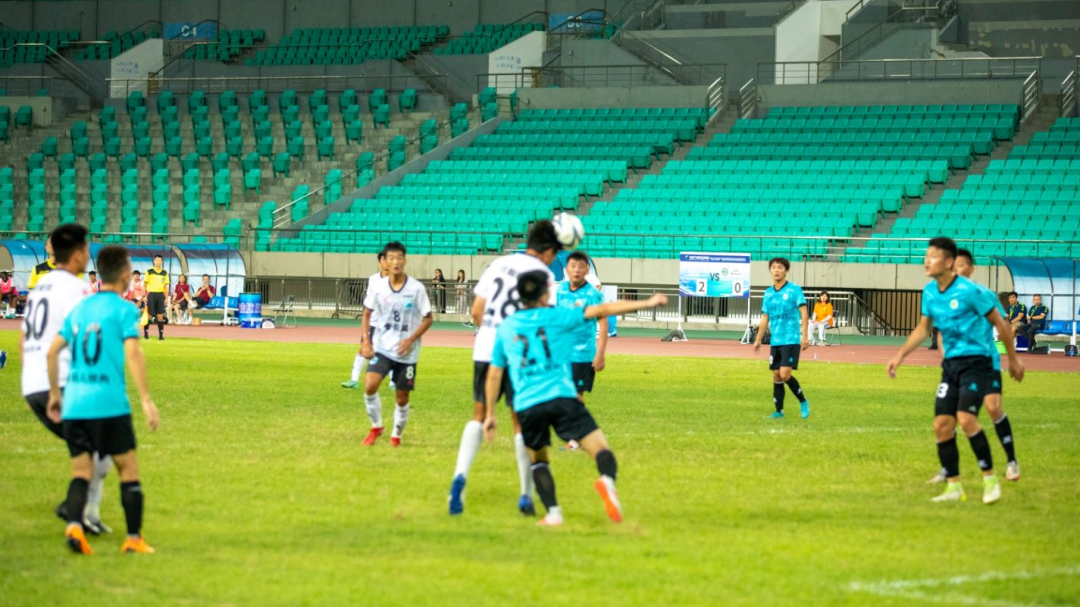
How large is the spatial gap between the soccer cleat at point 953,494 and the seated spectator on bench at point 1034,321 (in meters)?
23.9

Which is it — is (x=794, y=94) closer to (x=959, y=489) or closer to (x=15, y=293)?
(x=15, y=293)

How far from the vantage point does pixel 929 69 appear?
49.2 m

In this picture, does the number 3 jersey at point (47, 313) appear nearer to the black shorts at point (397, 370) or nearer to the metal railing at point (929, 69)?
the black shorts at point (397, 370)

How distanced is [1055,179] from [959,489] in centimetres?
3437

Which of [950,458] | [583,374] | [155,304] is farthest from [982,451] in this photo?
[155,304]

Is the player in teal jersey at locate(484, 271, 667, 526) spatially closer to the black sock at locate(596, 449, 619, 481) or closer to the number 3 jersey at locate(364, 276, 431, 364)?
the black sock at locate(596, 449, 619, 481)

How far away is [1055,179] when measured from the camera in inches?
A: 1665

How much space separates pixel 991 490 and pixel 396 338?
6.03 metres

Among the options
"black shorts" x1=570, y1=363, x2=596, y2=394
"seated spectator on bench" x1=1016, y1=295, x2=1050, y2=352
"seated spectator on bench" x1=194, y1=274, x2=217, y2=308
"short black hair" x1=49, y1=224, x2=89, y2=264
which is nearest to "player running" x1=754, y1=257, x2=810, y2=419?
"black shorts" x1=570, y1=363, x2=596, y2=394

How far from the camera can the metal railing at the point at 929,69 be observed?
4862 cm

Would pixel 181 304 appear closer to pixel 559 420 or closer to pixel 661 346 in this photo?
pixel 661 346

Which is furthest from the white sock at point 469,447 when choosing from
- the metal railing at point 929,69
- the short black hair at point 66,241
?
the metal railing at point 929,69

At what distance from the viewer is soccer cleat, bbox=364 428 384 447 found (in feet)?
44.5

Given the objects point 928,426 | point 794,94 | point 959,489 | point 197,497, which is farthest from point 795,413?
point 794,94
